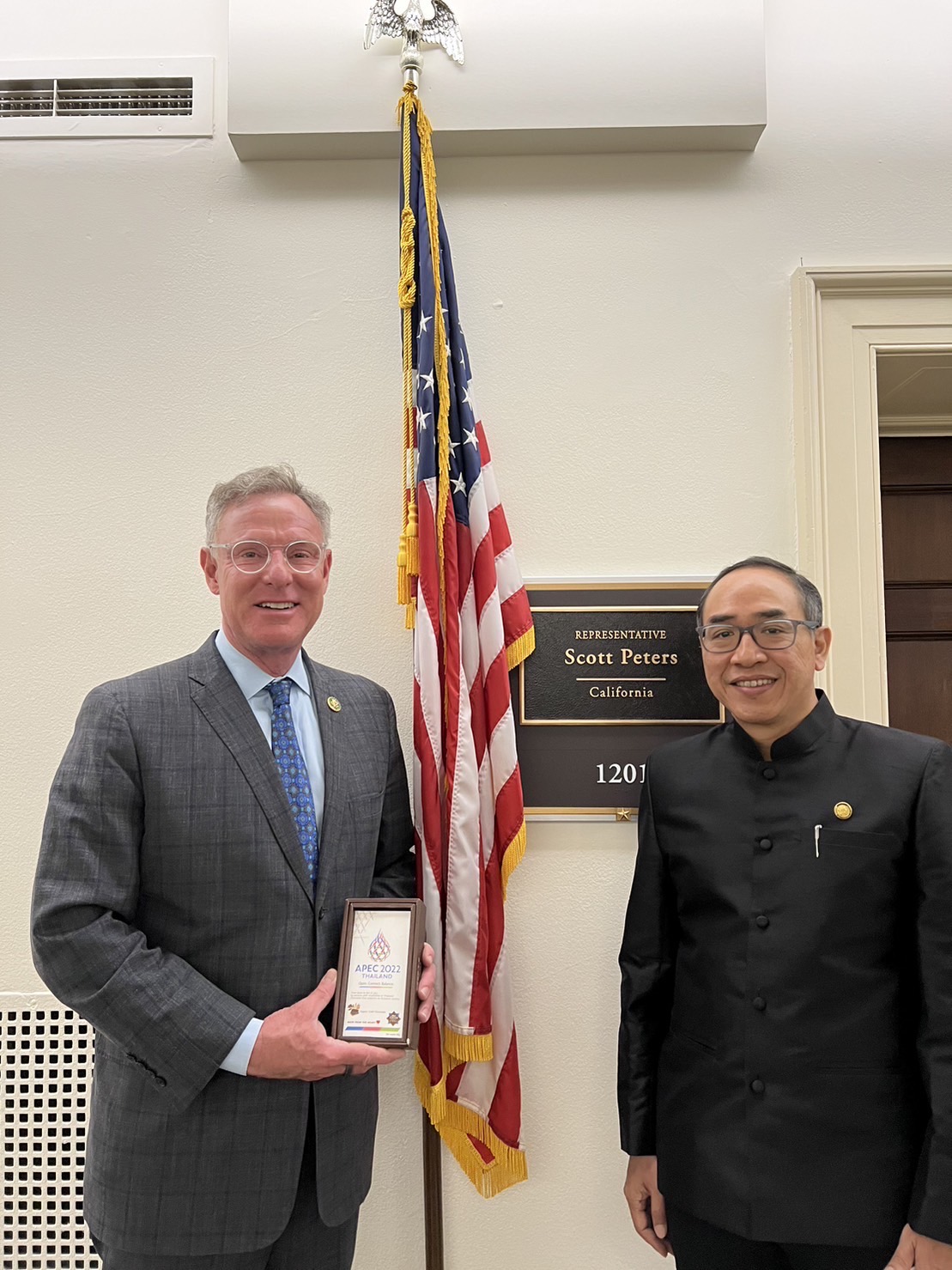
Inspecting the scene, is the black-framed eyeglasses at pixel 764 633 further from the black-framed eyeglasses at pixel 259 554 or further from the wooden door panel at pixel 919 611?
the wooden door panel at pixel 919 611

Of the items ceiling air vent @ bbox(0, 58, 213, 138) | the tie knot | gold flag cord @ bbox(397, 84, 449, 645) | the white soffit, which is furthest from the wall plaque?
ceiling air vent @ bbox(0, 58, 213, 138)

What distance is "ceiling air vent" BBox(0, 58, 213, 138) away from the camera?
2.29 m

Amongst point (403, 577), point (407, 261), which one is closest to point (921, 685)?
point (403, 577)

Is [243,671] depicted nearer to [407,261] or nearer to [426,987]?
[426,987]

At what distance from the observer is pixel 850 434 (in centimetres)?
223

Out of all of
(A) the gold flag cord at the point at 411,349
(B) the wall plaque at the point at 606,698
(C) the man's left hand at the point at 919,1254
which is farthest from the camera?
(B) the wall plaque at the point at 606,698

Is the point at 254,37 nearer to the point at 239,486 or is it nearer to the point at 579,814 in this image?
the point at 239,486

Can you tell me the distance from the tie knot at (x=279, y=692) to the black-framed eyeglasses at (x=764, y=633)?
2.49 feet

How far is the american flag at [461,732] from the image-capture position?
6.36ft

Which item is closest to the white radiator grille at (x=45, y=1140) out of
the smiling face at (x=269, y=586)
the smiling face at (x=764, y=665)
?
the smiling face at (x=269, y=586)

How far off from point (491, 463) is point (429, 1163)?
1547 millimetres

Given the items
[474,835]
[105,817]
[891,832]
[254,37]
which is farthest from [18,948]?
[254,37]

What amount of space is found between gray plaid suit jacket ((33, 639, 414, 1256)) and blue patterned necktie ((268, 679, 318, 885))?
3 centimetres

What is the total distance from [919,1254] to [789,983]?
41 cm
